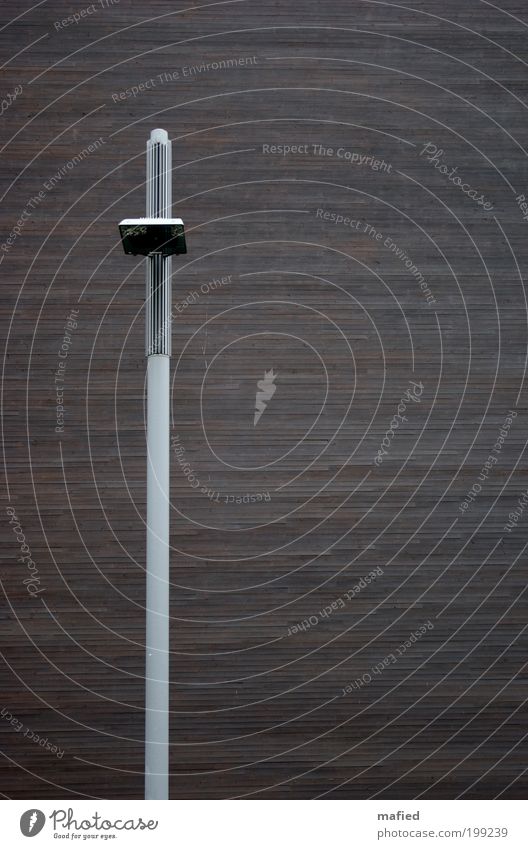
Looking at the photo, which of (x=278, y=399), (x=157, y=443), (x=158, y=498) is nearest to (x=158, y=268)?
(x=157, y=443)

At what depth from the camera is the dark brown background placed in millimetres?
7086

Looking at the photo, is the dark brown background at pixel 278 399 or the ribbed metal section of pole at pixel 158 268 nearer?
the ribbed metal section of pole at pixel 158 268

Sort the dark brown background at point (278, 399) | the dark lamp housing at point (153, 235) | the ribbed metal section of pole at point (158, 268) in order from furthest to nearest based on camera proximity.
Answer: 1. the dark brown background at point (278, 399)
2. the ribbed metal section of pole at point (158, 268)
3. the dark lamp housing at point (153, 235)

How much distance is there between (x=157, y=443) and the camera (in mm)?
4281

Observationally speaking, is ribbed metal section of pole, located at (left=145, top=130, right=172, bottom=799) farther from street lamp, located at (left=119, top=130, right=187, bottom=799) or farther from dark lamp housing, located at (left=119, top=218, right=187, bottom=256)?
dark lamp housing, located at (left=119, top=218, right=187, bottom=256)

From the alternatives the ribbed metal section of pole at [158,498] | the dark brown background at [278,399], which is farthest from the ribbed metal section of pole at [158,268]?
the dark brown background at [278,399]

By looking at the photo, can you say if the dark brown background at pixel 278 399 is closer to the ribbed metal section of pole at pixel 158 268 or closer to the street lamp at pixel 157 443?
the street lamp at pixel 157 443

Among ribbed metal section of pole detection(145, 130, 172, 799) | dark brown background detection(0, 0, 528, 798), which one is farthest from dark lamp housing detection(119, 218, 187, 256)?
dark brown background detection(0, 0, 528, 798)

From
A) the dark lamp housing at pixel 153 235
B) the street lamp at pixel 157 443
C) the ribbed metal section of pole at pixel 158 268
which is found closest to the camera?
the dark lamp housing at pixel 153 235

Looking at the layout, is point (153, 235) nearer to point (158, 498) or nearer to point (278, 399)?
point (158, 498)

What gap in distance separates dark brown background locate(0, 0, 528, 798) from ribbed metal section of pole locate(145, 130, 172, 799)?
9.31ft

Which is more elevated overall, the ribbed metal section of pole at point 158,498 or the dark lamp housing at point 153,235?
the dark lamp housing at point 153,235

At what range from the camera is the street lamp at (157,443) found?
411 centimetres

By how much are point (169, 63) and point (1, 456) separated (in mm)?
3236
